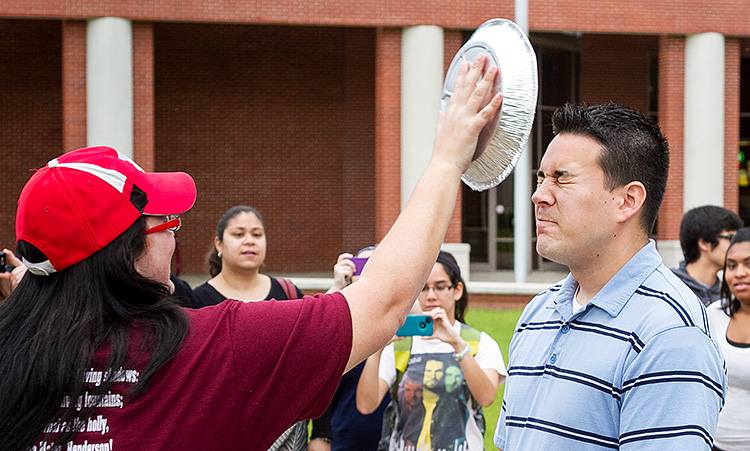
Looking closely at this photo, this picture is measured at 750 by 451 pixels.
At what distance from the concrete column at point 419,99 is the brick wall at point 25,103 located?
926 cm

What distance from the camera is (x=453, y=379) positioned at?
13.5 feet

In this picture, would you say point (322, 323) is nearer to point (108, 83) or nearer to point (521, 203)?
point (521, 203)

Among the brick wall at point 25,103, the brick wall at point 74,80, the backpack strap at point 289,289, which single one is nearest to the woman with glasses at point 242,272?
the backpack strap at point 289,289

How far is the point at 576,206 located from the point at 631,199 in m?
0.16

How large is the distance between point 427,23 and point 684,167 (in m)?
6.33

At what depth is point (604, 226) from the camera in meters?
2.35

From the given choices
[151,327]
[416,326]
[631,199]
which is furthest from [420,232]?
[416,326]

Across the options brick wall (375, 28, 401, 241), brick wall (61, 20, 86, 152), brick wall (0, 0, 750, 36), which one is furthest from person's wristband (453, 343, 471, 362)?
brick wall (61, 20, 86, 152)

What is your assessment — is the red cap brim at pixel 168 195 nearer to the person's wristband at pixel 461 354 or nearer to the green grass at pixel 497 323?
the person's wristband at pixel 461 354

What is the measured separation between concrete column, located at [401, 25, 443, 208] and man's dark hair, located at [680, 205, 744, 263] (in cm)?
1067

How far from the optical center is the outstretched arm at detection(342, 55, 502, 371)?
1763 millimetres

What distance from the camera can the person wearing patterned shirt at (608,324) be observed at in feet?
6.48

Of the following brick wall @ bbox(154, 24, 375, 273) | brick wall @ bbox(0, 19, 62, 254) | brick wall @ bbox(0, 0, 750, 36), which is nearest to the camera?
brick wall @ bbox(0, 0, 750, 36)

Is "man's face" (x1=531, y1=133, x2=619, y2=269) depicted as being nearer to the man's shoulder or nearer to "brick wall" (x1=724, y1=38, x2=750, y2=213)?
the man's shoulder
